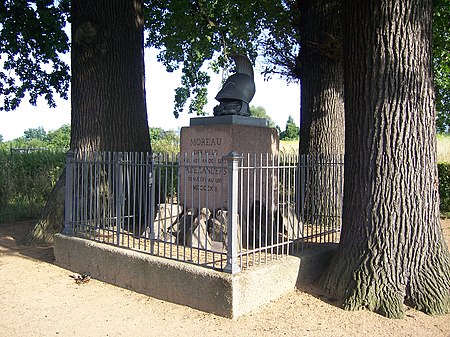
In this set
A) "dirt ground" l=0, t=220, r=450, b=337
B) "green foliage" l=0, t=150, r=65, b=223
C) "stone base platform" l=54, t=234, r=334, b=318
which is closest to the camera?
"dirt ground" l=0, t=220, r=450, b=337

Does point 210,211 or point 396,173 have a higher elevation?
point 396,173

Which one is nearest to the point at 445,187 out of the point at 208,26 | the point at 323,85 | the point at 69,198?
the point at 323,85

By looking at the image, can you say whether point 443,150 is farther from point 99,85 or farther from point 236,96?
point 99,85

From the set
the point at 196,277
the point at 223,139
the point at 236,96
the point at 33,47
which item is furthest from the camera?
the point at 33,47

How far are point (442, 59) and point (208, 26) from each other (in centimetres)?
764

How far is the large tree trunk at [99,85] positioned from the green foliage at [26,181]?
378cm

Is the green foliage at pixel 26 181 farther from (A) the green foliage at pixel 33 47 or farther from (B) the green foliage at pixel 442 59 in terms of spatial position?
(B) the green foliage at pixel 442 59

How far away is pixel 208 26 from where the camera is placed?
13.3 m

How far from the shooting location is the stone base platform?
4.59 metres

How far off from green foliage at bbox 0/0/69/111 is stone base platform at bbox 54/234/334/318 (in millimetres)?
7721

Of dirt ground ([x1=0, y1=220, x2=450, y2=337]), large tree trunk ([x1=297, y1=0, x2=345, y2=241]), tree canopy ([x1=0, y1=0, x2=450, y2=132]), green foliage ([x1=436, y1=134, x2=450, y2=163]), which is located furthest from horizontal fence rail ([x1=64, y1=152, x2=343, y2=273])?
green foliage ([x1=436, y1=134, x2=450, y2=163])

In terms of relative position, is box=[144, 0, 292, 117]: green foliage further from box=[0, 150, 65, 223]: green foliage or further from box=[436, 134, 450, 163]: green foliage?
box=[436, 134, 450, 163]: green foliage

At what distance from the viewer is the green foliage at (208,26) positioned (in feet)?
37.9

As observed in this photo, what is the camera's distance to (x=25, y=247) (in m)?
8.04
